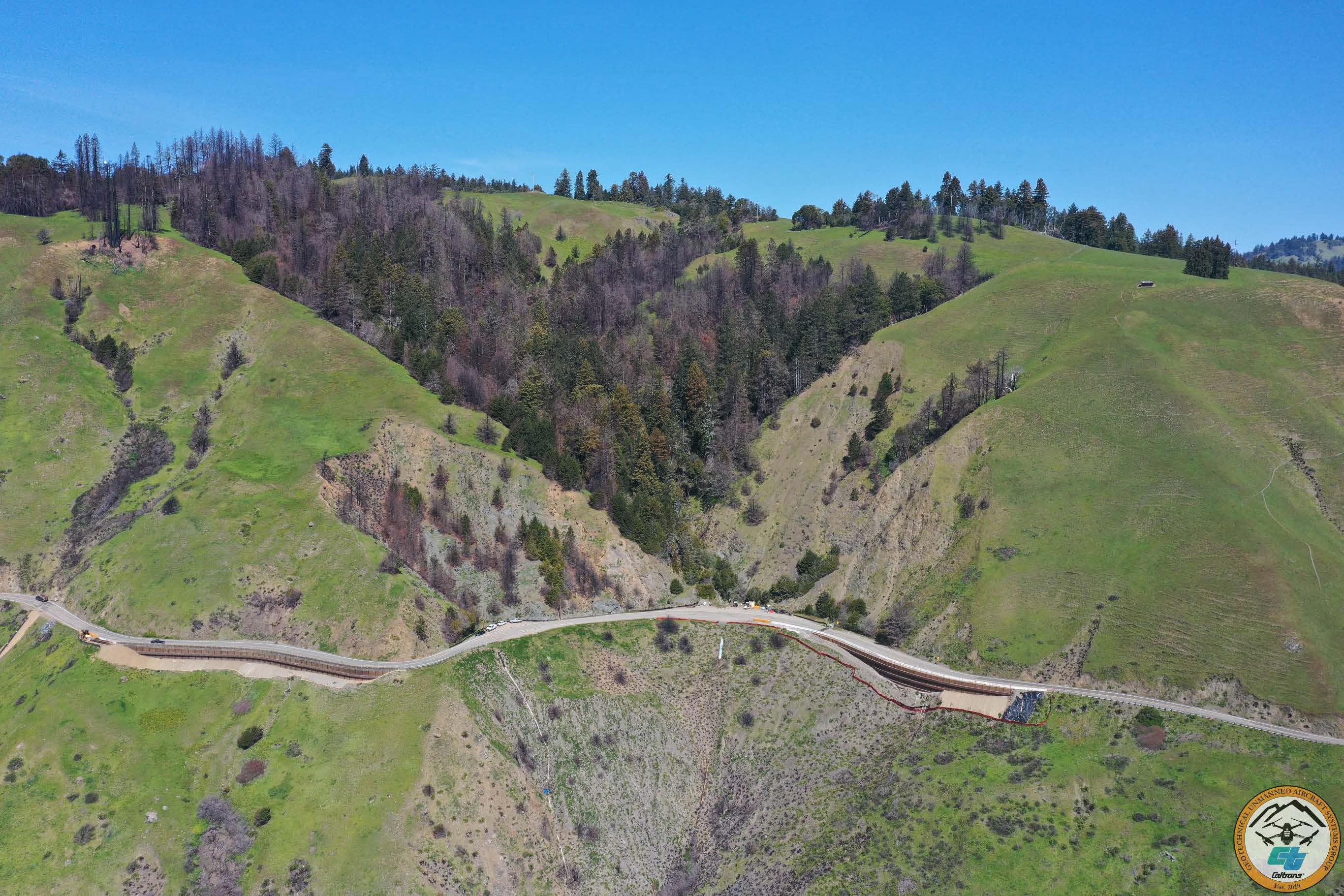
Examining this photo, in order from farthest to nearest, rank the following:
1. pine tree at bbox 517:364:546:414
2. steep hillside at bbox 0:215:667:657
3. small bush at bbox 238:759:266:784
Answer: pine tree at bbox 517:364:546:414 → steep hillside at bbox 0:215:667:657 → small bush at bbox 238:759:266:784

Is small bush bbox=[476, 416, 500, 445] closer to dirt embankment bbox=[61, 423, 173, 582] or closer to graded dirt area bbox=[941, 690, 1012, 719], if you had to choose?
dirt embankment bbox=[61, 423, 173, 582]

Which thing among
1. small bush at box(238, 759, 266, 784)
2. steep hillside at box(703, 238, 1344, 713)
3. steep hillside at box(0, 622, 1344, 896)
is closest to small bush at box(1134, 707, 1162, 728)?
steep hillside at box(0, 622, 1344, 896)

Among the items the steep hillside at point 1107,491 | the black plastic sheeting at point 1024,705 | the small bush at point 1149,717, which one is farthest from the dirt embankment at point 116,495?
the small bush at point 1149,717

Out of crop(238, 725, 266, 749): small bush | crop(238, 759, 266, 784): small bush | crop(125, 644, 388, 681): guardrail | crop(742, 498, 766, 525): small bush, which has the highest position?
crop(742, 498, 766, 525): small bush

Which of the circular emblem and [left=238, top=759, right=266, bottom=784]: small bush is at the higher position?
the circular emblem

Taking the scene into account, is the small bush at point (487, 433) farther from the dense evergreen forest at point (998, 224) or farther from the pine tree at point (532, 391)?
the dense evergreen forest at point (998, 224)

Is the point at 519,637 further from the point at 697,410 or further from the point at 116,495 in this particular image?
the point at 116,495

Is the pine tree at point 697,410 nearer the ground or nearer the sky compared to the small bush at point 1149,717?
nearer the sky
